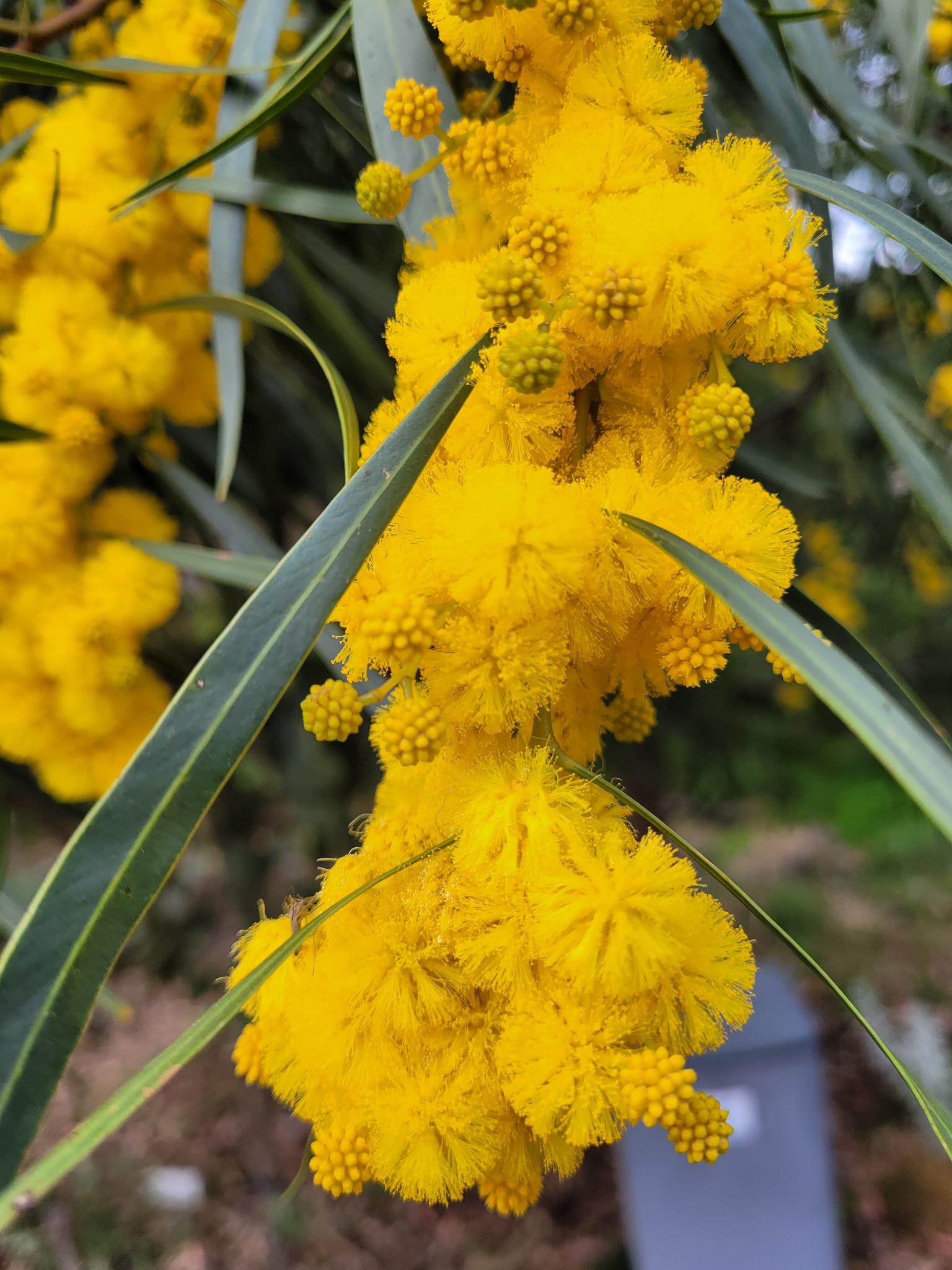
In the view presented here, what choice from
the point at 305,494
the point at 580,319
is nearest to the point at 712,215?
the point at 580,319

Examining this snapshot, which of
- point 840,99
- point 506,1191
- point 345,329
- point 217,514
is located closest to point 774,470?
point 840,99

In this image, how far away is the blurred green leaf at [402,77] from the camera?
52 centimetres

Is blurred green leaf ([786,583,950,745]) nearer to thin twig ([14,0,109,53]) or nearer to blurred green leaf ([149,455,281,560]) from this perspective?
blurred green leaf ([149,455,281,560])

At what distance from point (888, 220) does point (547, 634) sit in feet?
1.02

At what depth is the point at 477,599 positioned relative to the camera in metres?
0.38

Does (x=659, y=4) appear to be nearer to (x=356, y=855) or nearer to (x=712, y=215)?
(x=712, y=215)

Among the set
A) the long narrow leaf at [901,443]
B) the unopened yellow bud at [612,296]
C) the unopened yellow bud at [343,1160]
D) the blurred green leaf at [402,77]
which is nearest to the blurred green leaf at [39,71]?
the blurred green leaf at [402,77]

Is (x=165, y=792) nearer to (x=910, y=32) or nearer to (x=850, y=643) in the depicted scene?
(x=850, y=643)

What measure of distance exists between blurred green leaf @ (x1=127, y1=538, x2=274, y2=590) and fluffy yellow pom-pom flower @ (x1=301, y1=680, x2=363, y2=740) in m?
0.23

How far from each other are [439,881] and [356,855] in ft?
0.17

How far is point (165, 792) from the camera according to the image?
37 centimetres

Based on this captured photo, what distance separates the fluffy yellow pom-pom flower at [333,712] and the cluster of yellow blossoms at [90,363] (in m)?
0.39

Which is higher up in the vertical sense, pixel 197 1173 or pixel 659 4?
pixel 659 4

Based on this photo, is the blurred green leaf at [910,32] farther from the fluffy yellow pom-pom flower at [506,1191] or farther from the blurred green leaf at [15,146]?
the fluffy yellow pom-pom flower at [506,1191]
